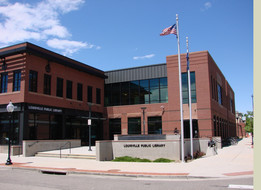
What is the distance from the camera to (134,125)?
123ft

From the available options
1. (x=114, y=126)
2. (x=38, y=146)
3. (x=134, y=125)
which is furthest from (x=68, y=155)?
(x=114, y=126)

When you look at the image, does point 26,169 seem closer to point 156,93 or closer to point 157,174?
point 157,174

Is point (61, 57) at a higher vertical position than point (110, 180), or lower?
higher

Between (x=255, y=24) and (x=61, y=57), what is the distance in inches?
1134

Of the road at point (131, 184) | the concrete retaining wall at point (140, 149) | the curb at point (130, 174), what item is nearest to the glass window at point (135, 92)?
the concrete retaining wall at point (140, 149)

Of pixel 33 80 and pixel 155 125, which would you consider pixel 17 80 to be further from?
pixel 155 125

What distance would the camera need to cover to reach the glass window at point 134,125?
3706 centimetres

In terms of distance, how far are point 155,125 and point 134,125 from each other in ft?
10.6

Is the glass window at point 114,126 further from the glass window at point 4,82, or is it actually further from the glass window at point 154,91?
the glass window at point 4,82

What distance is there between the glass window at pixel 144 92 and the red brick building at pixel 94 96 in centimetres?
14

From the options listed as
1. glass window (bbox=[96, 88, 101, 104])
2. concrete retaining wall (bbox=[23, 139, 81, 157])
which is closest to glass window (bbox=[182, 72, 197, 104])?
glass window (bbox=[96, 88, 101, 104])

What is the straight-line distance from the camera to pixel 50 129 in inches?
1185

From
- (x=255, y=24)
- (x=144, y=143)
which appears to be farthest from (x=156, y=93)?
(x=255, y=24)

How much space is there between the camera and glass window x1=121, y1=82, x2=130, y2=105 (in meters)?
38.9
